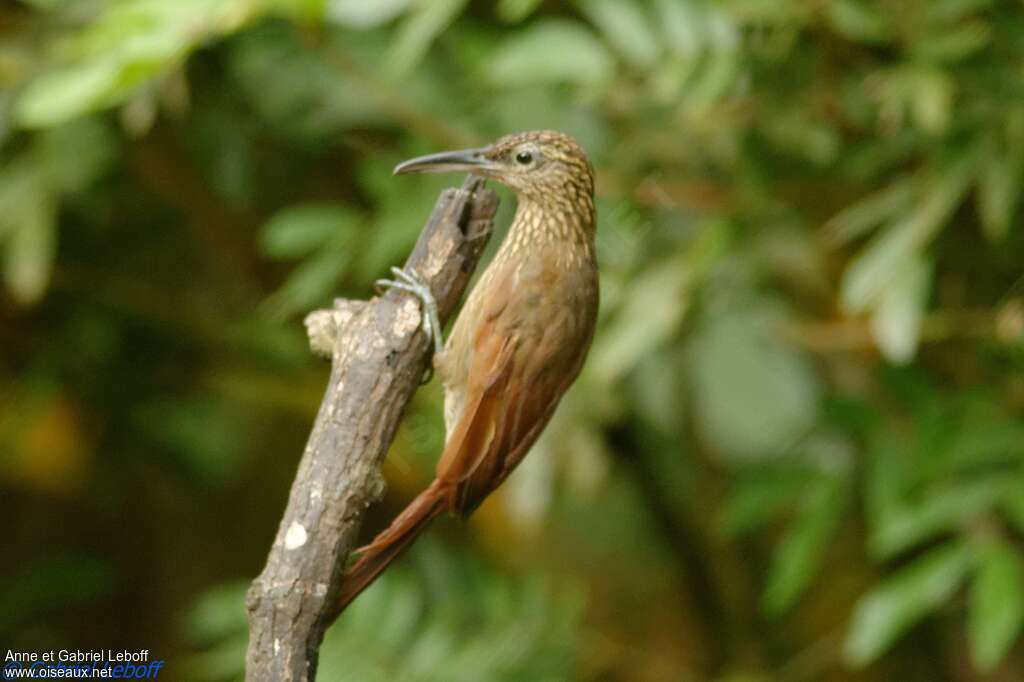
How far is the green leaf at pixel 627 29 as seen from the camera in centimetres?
250

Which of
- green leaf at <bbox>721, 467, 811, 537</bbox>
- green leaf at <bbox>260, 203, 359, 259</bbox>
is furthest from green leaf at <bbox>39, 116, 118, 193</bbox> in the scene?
green leaf at <bbox>721, 467, 811, 537</bbox>

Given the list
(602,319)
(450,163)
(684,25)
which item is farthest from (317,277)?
(450,163)

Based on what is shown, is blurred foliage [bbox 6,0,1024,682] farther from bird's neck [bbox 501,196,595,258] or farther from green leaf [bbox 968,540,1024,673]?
bird's neck [bbox 501,196,595,258]

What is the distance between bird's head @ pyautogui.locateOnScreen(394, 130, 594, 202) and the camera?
1.74 metres

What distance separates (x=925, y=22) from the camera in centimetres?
248

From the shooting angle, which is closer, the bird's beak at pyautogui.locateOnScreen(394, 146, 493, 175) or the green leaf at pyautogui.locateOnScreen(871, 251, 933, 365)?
the bird's beak at pyautogui.locateOnScreen(394, 146, 493, 175)

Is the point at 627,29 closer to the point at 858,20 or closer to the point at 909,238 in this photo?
the point at 858,20

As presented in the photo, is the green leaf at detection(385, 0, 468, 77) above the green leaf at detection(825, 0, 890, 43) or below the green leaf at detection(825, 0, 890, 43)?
above

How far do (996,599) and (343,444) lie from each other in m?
1.54

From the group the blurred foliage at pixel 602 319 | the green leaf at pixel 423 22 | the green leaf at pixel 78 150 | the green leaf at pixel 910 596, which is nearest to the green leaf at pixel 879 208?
the blurred foliage at pixel 602 319

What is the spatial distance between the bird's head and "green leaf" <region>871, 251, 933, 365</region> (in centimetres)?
79

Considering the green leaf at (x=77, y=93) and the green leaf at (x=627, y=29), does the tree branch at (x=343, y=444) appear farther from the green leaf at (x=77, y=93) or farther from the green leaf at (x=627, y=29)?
the green leaf at (x=627, y=29)

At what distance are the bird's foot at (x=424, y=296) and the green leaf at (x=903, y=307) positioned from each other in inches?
43.7

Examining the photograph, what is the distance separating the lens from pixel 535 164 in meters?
1.78
